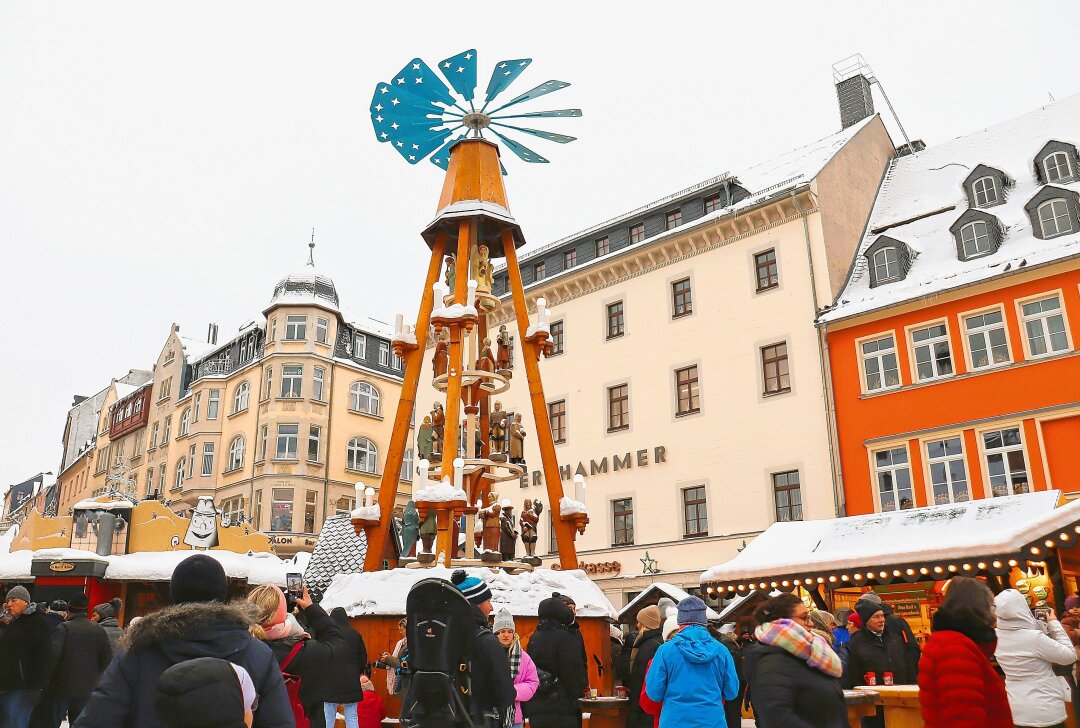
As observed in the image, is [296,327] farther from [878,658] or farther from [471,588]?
[471,588]

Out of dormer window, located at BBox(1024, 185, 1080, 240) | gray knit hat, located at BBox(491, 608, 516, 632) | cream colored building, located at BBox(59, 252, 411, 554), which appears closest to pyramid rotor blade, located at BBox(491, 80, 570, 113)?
gray knit hat, located at BBox(491, 608, 516, 632)

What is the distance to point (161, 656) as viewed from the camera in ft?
9.98

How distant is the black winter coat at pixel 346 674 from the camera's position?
18.9 feet

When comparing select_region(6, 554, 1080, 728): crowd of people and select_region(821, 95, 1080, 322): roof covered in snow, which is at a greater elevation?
select_region(821, 95, 1080, 322): roof covered in snow

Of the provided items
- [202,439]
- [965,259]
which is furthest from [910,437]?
[202,439]

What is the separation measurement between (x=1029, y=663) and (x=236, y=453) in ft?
123

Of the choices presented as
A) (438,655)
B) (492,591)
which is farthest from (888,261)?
(438,655)

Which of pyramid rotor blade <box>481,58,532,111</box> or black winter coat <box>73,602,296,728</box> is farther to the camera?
pyramid rotor blade <box>481,58,532,111</box>

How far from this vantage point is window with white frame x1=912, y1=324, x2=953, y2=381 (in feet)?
67.4

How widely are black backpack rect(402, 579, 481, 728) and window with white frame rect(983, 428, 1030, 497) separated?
55.4ft

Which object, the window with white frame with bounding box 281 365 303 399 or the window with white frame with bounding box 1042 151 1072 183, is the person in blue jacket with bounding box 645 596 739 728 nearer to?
the window with white frame with bounding box 1042 151 1072 183

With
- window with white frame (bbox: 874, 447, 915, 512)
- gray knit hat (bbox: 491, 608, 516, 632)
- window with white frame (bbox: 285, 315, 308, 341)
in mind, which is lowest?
gray knit hat (bbox: 491, 608, 516, 632)

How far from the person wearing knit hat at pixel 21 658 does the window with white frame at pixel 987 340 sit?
18.8 m

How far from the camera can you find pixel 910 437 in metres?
20.4
